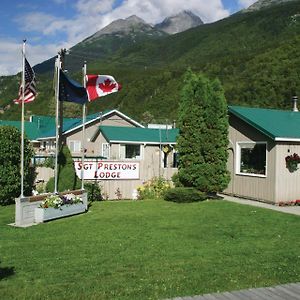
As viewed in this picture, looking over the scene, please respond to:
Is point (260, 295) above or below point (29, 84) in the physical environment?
below

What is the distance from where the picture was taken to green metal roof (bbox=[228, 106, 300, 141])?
59.5ft

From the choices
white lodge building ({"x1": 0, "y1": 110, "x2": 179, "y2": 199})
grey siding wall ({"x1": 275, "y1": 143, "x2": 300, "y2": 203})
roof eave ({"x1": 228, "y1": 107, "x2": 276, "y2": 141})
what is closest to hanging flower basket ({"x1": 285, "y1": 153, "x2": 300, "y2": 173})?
grey siding wall ({"x1": 275, "y1": 143, "x2": 300, "y2": 203})

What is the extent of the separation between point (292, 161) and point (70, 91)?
344 inches

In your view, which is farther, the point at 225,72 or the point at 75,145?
the point at 225,72

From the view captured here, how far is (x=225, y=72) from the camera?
88688 millimetres

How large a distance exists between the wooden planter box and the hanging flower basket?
8.00 meters

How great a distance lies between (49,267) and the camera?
331 inches

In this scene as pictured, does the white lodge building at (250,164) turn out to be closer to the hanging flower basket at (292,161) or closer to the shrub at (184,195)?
the hanging flower basket at (292,161)

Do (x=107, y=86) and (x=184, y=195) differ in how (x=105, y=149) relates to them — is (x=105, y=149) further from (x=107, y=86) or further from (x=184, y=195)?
(x=107, y=86)

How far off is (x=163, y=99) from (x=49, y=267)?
80537mm

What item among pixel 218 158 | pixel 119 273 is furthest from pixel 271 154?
pixel 119 273

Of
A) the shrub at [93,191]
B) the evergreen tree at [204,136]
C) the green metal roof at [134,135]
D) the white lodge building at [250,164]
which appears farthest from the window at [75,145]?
the evergreen tree at [204,136]

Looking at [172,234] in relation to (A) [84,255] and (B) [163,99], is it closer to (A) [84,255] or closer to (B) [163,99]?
(A) [84,255]

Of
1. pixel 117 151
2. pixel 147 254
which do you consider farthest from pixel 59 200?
pixel 117 151
